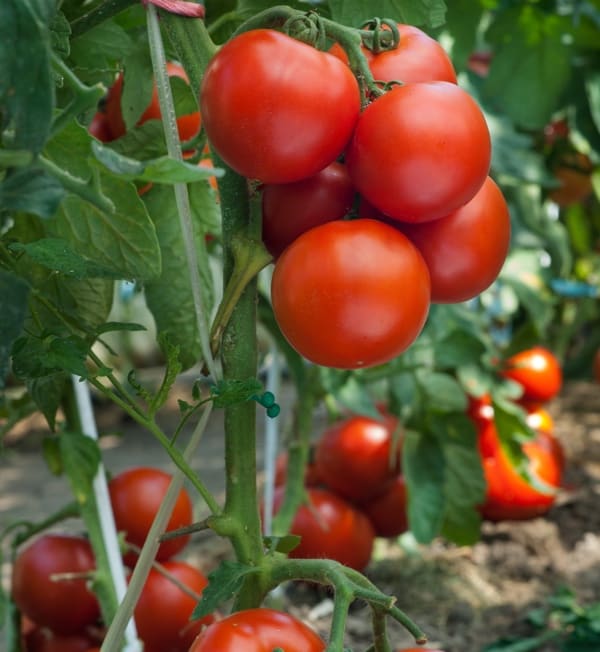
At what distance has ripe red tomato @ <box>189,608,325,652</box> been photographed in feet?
2.02

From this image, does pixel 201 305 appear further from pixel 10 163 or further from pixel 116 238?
pixel 10 163

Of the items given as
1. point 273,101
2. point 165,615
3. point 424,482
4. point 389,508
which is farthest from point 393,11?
point 389,508

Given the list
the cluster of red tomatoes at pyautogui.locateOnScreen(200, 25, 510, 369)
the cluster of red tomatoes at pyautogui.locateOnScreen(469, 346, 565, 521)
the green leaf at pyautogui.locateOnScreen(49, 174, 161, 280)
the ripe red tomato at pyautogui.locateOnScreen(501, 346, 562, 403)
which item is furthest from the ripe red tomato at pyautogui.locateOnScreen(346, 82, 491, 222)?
the ripe red tomato at pyautogui.locateOnScreen(501, 346, 562, 403)

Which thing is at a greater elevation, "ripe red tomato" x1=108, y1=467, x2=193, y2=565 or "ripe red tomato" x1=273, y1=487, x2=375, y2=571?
"ripe red tomato" x1=108, y1=467, x2=193, y2=565

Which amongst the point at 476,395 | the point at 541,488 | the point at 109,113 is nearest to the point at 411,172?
the point at 109,113

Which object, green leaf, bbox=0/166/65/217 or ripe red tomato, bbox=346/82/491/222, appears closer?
green leaf, bbox=0/166/65/217

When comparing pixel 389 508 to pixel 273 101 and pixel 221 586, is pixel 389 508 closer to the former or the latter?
pixel 221 586

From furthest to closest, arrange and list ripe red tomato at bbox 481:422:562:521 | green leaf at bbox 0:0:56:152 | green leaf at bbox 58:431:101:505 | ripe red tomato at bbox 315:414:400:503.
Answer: ripe red tomato at bbox 481:422:562:521 → ripe red tomato at bbox 315:414:400:503 → green leaf at bbox 58:431:101:505 → green leaf at bbox 0:0:56:152

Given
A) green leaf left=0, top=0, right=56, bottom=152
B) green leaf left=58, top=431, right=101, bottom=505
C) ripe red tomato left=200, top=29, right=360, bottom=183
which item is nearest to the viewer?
green leaf left=0, top=0, right=56, bottom=152

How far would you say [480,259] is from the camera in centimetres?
65

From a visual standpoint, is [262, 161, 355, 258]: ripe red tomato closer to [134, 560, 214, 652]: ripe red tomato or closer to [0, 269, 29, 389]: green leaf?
[0, 269, 29, 389]: green leaf

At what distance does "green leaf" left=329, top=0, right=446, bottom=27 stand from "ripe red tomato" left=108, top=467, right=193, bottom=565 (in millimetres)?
584

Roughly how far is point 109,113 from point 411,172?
44cm

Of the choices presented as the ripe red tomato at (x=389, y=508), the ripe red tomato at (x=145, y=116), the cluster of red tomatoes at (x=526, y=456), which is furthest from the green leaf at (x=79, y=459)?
the cluster of red tomatoes at (x=526, y=456)
